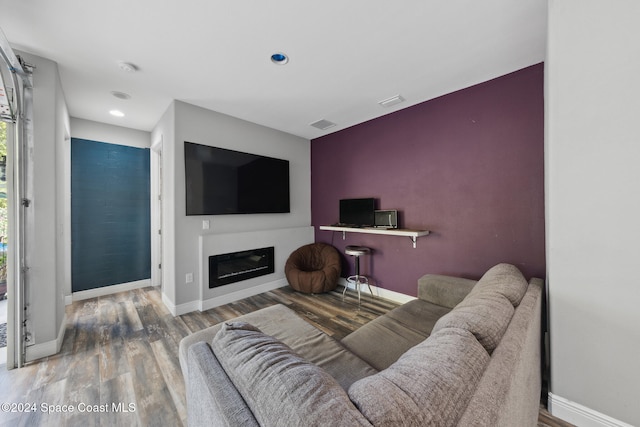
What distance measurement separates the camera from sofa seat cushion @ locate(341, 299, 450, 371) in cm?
139

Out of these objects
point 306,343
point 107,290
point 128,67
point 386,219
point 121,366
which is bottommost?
point 121,366

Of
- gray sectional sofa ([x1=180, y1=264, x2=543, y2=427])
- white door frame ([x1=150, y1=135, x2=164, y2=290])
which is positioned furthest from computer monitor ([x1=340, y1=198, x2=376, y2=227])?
white door frame ([x1=150, y1=135, x2=164, y2=290])

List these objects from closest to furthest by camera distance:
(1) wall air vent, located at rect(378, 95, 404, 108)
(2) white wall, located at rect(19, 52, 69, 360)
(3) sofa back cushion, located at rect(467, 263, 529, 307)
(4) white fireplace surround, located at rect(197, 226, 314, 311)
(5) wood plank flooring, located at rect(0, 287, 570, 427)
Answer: (3) sofa back cushion, located at rect(467, 263, 529, 307) < (5) wood plank flooring, located at rect(0, 287, 570, 427) < (2) white wall, located at rect(19, 52, 69, 360) < (1) wall air vent, located at rect(378, 95, 404, 108) < (4) white fireplace surround, located at rect(197, 226, 314, 311)

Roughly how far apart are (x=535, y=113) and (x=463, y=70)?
2.51 ft

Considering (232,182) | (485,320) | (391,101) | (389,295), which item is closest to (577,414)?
(485,320)

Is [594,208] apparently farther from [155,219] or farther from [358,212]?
[155,219]

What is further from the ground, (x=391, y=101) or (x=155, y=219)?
(x=391, y=101)

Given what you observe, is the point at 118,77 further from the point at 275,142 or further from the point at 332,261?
the point at 332,261

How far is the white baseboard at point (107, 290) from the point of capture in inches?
127

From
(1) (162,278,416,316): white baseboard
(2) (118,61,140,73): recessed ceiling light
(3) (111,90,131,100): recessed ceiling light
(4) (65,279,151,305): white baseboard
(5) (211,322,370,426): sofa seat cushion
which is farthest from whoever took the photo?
(4) (65,279,151,305): white baseboard

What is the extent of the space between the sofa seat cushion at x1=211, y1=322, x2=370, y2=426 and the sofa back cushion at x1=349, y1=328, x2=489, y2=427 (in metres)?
0.06

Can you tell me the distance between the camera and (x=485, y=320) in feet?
3.26

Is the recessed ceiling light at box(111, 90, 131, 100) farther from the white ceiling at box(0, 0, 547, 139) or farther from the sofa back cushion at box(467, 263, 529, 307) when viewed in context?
the sofa back cushion at box(467, 263, 529, 307)

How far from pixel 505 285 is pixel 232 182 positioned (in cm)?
313
